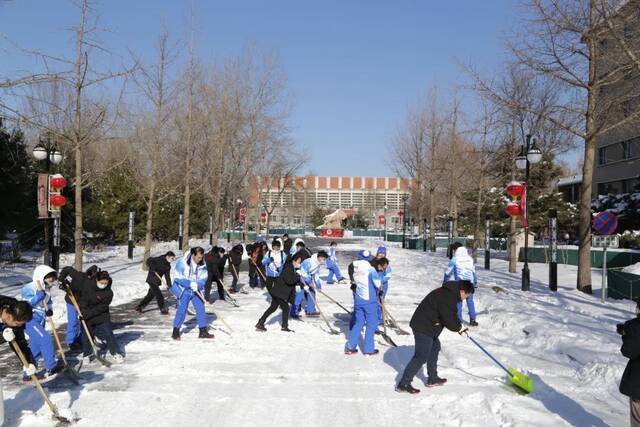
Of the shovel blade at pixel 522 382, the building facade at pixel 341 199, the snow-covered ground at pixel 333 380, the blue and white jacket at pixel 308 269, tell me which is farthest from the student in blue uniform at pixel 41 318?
the building facade at pixel 341 199

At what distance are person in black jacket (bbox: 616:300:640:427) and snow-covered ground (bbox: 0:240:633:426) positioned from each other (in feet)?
4.49

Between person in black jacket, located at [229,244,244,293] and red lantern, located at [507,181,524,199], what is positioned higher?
red lantern, located at [507,181,524,199]

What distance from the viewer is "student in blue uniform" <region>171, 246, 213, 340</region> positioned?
948cm

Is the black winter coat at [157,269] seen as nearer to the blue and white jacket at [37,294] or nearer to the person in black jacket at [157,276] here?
the person in black jacket at [157,276]

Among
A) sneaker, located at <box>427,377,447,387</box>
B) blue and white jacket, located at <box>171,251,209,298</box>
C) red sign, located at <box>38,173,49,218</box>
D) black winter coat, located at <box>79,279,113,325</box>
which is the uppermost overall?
red sign, located at <box>38,173,49,218</box>

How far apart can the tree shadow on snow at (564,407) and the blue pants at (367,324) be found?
2.53 m

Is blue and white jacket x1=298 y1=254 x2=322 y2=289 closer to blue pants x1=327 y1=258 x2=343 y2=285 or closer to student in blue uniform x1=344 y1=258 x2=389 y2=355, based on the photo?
student in blue uniform x1=344 y1=258 x2=389 y2=355

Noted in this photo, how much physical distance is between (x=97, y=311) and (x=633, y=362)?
6.80 metres

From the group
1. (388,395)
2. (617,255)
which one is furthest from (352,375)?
(617,255)

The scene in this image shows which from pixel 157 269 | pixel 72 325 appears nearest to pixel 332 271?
pixel 157 269

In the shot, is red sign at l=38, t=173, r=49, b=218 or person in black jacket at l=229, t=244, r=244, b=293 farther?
person in black jacket at l=229, t=244, r=244, b=293

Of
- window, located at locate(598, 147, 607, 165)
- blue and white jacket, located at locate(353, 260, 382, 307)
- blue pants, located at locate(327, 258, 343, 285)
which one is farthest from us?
window, located at locate(598, 147, 607, 165)

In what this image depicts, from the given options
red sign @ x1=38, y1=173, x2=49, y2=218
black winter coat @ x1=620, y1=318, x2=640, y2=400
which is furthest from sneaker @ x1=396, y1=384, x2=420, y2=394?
red sign @ x1=38, y1=173, x2=49, y2=218

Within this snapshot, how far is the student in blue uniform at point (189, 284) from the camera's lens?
31.1 ft
